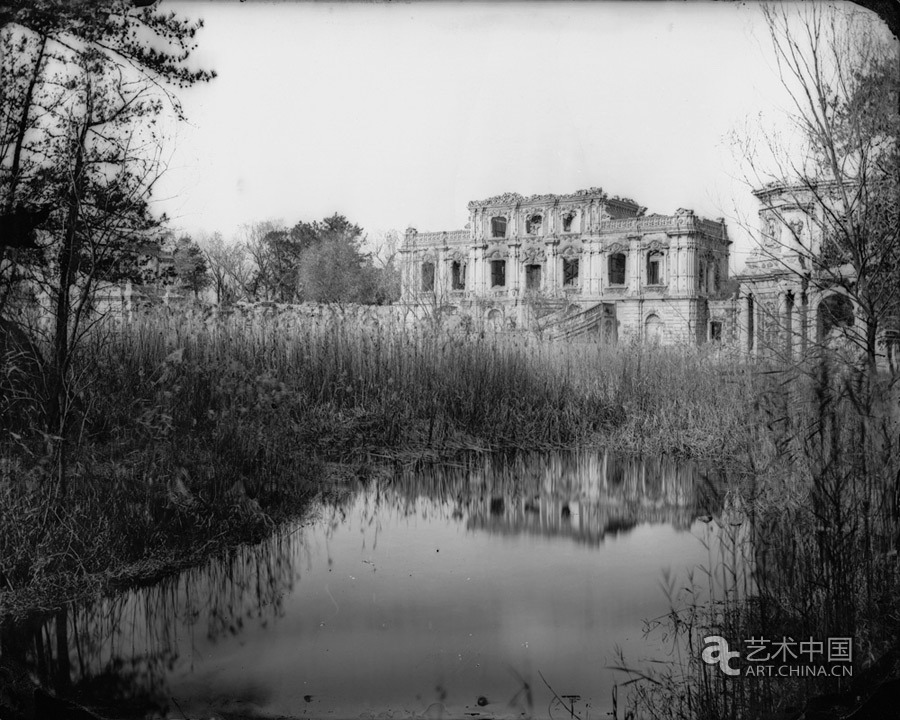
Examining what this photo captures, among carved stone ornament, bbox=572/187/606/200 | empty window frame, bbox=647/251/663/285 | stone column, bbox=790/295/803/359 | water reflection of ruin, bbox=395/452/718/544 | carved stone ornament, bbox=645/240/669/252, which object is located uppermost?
carved stone ornament, bbox=572/187/606/200

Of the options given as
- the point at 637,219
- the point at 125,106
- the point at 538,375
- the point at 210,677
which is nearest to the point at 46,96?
the point at 125,106

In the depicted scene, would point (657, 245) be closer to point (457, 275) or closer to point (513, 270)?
point (513, 270)

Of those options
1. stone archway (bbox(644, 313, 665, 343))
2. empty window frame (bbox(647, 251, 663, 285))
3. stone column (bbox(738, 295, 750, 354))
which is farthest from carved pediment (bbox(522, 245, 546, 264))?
stone archway (bbox(644, 313, 665, 343))

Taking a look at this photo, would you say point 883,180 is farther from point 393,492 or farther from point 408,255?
point 393,492

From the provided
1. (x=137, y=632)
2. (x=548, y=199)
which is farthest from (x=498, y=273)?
(x=137, y=632)

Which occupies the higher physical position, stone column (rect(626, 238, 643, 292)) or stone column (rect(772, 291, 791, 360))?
stone column (rect(626, 238, 643, 292))

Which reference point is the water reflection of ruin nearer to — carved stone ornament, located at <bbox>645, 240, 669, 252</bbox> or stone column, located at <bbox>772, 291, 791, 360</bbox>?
stone column, located at <bbox>772, 291, 791, 360</bbox>
